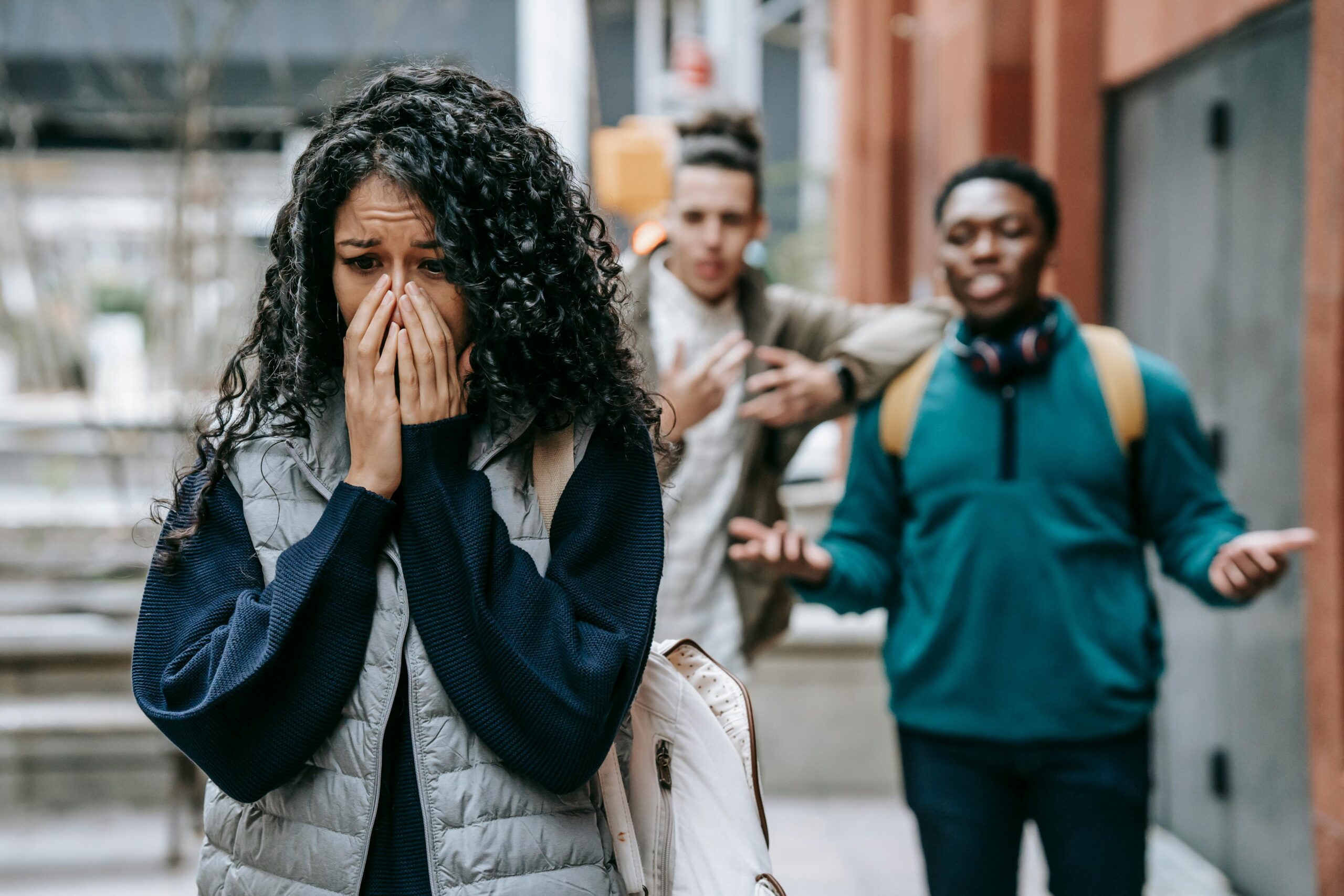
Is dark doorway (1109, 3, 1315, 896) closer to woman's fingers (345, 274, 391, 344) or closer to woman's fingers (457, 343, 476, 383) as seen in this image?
woman's fingers (457, 343, 476, 383)

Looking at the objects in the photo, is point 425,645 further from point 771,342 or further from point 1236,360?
point 1236,360

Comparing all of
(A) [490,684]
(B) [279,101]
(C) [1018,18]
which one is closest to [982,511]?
(A) [490,684]

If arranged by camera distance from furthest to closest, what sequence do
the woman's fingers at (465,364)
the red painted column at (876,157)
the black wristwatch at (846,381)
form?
the red painted column at (876,157), the black wristwatch at (846,381), the woman's fingers at (465,364)

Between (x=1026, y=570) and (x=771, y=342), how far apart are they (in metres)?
1.05

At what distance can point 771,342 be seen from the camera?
Answer: 11.6ft

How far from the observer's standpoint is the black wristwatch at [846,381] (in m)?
3.08

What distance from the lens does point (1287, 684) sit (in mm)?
3918

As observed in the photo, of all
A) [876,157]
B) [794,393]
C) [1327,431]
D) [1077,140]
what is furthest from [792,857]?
[876,157]

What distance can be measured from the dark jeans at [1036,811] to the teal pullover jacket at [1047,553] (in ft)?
0.17

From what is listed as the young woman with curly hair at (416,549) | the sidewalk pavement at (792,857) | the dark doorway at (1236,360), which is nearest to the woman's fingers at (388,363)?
the young woman with curly hair at (416,549)

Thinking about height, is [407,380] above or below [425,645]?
above

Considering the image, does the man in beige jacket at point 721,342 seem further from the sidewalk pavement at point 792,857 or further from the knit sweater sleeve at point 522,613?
the sidewalk pavement at point 792,857

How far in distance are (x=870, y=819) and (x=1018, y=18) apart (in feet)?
11.3

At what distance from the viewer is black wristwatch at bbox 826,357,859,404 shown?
3084 mm
